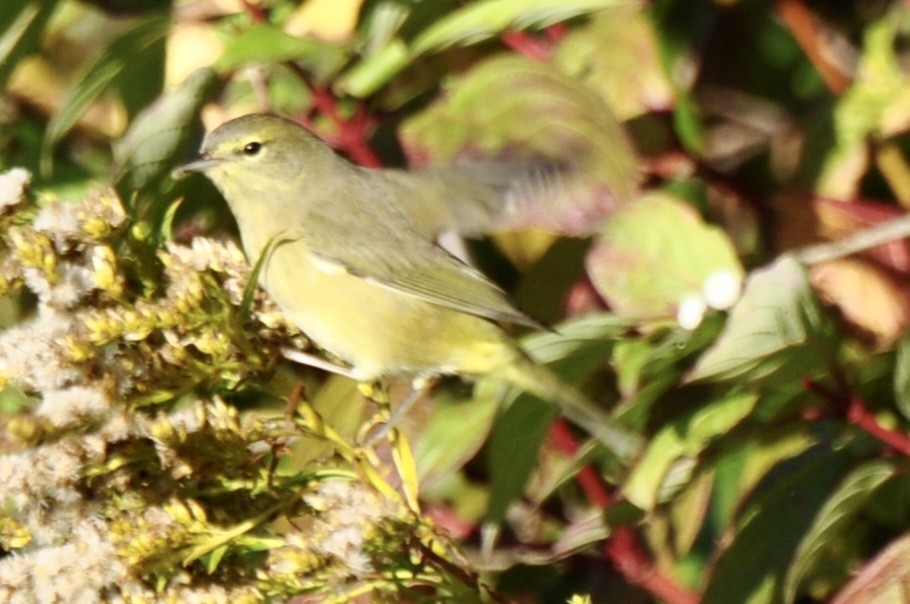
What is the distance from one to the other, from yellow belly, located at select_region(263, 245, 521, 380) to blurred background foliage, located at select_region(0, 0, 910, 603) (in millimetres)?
84

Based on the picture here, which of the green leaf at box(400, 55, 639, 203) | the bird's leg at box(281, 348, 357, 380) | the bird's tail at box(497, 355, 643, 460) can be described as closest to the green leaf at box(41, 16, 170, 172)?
the green leaf at box(400, 55, 639, 203)

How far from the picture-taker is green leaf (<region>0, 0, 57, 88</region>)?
260 centimetres

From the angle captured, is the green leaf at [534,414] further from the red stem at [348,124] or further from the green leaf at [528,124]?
the red stem at [348,124]

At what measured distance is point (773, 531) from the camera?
2348mm

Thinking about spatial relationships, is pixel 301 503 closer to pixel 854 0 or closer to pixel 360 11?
pixel 360 11

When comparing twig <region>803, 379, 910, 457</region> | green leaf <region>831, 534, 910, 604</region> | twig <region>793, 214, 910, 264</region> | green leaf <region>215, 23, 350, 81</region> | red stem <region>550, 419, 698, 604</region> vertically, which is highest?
green leaf <region>215, 23, 350, 81</region>

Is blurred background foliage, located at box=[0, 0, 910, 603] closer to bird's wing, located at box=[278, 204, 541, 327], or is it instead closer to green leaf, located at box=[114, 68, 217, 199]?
green leaf, located at box=[114, 68, 217, 199]

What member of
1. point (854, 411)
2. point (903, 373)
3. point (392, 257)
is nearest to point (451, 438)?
point (392, 257)

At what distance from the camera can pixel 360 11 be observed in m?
2.87

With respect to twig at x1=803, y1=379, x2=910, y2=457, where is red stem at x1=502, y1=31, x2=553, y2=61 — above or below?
above

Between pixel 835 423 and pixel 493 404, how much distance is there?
0.56 meters

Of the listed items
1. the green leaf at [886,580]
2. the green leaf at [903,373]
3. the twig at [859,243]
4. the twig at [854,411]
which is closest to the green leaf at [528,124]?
the twig at [859,243]

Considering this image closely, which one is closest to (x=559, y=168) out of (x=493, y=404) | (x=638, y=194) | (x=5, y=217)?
(x=638, y=194)

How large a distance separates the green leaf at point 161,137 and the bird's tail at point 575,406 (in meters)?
0.71
